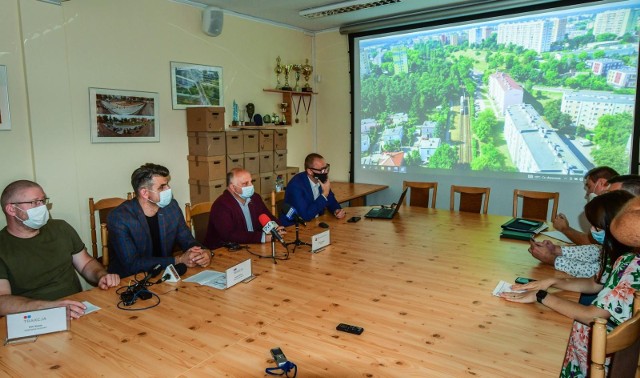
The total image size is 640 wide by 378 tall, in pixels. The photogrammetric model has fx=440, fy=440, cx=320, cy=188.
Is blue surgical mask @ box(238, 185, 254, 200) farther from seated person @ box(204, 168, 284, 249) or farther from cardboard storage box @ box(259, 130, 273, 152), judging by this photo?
cardboard storage box @ box(259, 130, 273, 152)

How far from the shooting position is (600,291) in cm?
177

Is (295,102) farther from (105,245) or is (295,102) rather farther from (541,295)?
(541,295)

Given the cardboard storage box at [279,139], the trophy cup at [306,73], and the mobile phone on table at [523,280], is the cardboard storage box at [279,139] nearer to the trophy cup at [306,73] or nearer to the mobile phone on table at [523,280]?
the trophy cup at [306,73]

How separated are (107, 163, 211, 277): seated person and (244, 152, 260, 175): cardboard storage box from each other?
2191mm

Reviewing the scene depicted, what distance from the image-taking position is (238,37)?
5551 mm

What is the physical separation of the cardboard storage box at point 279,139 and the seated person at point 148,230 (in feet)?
8.82

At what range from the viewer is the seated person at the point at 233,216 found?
3.10 meters

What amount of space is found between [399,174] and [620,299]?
4735 mm

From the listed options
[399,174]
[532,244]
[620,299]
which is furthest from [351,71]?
[620,299]

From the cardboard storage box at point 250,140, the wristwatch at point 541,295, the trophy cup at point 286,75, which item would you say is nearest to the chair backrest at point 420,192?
the cardboard storage box at point 250,140

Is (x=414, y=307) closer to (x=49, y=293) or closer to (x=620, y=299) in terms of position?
(x=620, y=299)

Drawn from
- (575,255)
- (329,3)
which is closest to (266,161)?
(329,3)

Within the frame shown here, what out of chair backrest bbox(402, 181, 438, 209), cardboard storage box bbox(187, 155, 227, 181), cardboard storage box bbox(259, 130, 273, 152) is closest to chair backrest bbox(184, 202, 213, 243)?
cardboard storage box bbox(187, 155, 227, 181)

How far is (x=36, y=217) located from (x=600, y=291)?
264 centimetres
